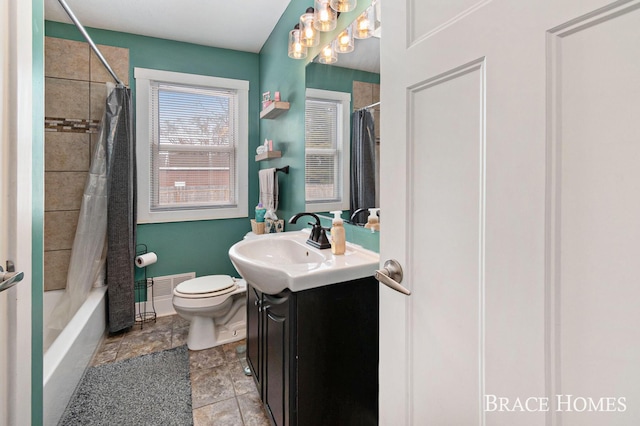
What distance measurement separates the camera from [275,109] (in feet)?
7.84

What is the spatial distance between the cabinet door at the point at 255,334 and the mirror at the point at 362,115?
0.68m

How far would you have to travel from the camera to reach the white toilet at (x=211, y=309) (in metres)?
2.15

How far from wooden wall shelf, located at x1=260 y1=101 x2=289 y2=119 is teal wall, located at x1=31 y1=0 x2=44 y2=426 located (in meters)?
1.42

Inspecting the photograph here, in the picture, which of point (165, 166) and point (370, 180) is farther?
point (165, 166)

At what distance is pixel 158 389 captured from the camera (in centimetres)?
180

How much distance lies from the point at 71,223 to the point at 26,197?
1.55 meters

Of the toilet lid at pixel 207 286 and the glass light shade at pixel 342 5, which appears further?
the toilet lid at pixel 207 286

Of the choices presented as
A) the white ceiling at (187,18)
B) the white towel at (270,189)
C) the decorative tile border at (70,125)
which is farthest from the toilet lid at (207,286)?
the white ceiling at (187,18)

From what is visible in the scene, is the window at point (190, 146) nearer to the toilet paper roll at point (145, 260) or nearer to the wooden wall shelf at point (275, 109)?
the toilet paper roll at point (145, 260)

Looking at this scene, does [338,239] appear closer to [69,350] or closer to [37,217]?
[37,217]
